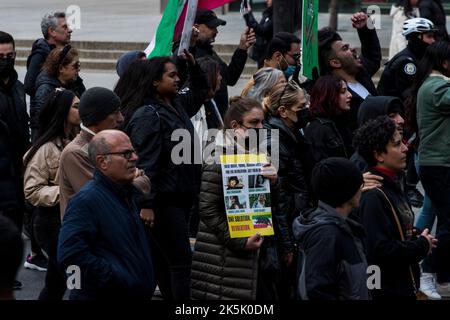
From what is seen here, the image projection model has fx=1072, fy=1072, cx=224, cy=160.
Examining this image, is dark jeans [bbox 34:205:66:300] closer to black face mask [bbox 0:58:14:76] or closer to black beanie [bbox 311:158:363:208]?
black face mask [bbox 0:58:14:76]

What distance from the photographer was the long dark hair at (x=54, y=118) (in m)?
6.46

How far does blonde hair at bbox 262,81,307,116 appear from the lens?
641 cm

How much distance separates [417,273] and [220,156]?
1.18 meters

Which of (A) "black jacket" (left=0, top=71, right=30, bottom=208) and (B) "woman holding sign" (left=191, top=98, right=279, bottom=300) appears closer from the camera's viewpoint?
(B) "woman holding sign" (left=191, top=98, right=279, bottom=300)

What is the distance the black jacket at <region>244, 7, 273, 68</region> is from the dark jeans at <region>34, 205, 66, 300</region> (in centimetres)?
561

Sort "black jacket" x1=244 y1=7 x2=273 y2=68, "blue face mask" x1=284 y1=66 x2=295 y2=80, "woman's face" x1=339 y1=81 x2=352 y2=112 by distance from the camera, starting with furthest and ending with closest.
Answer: "black jacket" x1=244 y1=7 x2=273 y2=68, "blue face mask" x1=284 y1=66 x2=295 y2=80, "woman's face" x1=339 y1=81 x2=352 y2=112

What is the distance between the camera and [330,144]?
Result: 260 inches

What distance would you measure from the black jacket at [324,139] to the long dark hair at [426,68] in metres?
0.90

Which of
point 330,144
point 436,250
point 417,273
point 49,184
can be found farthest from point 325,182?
point 436,250

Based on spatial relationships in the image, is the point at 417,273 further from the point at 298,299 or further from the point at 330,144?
the point at 330,144

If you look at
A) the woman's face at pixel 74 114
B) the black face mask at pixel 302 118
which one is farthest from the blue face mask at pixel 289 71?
the woman's face at pixel 74 114

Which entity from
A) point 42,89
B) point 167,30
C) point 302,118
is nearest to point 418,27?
point 167,30

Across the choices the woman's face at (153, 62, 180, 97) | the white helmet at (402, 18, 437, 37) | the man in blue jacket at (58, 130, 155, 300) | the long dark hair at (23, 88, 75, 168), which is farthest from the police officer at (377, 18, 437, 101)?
the man in blue jacket at (58, 130, 155, 300)

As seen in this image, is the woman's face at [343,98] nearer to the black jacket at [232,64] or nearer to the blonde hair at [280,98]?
the blonde hair at [280,98]
